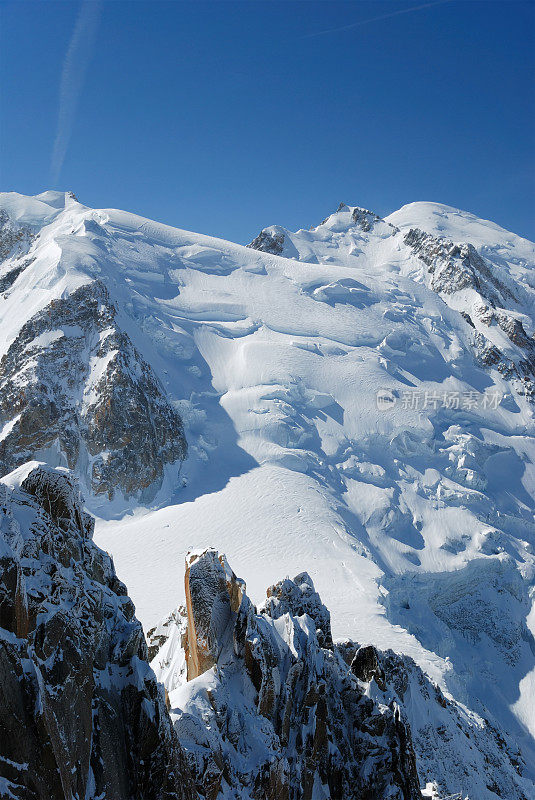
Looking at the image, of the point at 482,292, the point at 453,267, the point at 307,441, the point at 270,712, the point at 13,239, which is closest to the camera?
the point at 270,712

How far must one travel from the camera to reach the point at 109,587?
9.61 metres

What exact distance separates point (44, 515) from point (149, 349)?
50.6 meters

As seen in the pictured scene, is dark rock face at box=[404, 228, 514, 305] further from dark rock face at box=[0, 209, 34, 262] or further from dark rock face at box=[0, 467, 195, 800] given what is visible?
dark rock face at box=[0, 467, 195, 800]

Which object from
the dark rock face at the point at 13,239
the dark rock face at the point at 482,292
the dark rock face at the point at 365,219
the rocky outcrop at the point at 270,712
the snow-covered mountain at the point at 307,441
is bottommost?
the rocky outcrop at the point at 270,712

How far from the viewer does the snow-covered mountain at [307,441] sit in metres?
34.9

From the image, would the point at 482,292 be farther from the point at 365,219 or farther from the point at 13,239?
the point at 13,239

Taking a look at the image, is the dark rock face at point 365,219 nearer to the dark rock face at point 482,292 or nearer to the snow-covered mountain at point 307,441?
the dark rock face at point 482,292

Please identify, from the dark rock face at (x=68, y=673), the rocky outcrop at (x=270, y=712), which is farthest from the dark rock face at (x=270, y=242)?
the dark rock face at (x=68, y=673)

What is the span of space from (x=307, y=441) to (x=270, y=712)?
41005 mm

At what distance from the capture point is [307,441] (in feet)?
172

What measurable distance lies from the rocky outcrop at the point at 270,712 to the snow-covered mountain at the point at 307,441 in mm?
7508

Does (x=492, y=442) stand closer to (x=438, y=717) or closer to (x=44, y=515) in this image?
(x=438, y=717)

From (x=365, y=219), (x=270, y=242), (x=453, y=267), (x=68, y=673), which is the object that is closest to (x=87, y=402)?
(x=68, y=673)

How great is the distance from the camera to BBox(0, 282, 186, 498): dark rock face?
4544cm
